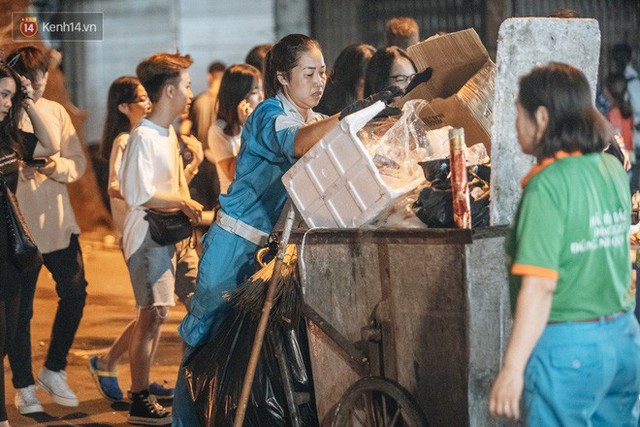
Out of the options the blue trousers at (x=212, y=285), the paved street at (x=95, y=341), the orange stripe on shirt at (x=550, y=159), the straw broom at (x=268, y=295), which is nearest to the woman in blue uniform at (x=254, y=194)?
the blue trousers at (x=212, y=285)

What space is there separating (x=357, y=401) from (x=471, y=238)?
88 centimetres

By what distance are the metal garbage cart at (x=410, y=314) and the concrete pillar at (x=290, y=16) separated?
28.1 ft

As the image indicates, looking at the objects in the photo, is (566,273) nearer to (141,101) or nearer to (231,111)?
(231,111)

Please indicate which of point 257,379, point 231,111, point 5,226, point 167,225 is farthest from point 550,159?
point 231,111

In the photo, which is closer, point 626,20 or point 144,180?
point 144,180

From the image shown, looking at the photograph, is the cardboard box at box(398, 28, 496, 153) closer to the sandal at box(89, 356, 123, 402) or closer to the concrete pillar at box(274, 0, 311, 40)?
the sandal at box(89, 356, 123, 402)

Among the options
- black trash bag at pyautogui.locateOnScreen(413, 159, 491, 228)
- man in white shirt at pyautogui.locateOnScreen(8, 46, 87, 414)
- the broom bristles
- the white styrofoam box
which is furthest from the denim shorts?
black trash bag at pyautogui.locateOnScreen(413, 159, 491, 228)

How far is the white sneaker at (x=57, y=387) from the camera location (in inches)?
247

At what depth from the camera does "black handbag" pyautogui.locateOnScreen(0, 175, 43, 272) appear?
5363mm

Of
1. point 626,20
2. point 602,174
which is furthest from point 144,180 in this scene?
point 626,20

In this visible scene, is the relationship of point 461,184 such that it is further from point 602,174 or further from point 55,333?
point 55,333

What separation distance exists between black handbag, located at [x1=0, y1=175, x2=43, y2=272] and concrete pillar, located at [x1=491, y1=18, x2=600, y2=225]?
246 cm

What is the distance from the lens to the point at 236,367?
4.70m

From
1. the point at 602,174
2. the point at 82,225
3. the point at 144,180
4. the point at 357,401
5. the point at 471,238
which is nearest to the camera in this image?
the point at 602,174
